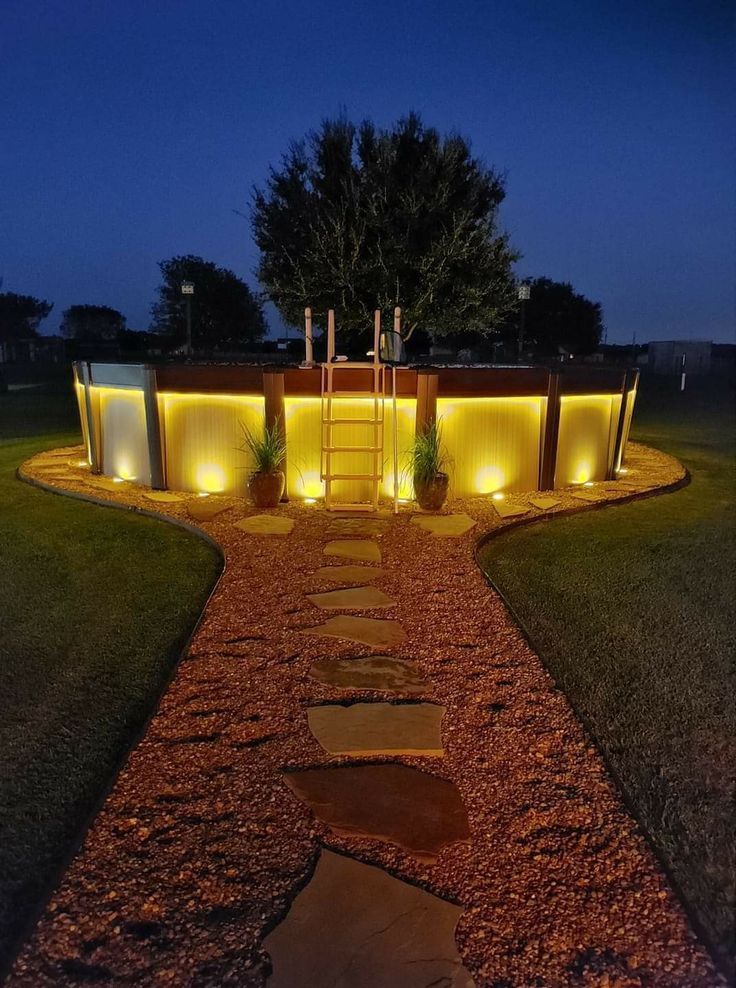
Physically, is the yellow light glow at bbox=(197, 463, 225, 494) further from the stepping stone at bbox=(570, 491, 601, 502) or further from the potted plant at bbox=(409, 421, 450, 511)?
the stepping stone at bbox=(570, 491, 601, 502)

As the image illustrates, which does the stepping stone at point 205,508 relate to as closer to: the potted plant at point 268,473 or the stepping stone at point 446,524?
the potted plant at point 268,473

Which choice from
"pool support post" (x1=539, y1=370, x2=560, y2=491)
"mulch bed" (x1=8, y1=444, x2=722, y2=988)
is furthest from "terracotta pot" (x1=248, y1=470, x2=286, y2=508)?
"pool support post" (x1=539, y1=370, x2=560, y2=491)

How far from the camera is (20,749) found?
3020mm

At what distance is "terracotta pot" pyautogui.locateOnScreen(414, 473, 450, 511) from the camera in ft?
23.7

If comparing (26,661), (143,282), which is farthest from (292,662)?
(143,282)

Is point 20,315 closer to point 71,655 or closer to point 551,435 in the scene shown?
point 551,435

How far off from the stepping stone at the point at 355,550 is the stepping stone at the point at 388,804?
9.34ft

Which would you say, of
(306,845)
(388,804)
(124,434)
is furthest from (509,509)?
(306,845)

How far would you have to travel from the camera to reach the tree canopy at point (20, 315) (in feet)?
184

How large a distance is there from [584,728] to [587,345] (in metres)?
60.0

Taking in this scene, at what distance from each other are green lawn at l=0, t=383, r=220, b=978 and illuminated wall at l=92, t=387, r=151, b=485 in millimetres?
1174

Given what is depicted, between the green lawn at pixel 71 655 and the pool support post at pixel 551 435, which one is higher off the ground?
the pool support post at pixel 551 435

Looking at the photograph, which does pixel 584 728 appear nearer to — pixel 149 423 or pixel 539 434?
pixel 539 434

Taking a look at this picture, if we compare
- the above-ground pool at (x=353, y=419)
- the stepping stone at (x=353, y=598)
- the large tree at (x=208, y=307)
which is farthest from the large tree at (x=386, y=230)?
the large tree at (x=208, y=307)
